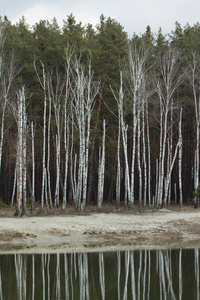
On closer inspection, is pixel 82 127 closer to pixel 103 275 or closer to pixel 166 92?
pixel 166 92

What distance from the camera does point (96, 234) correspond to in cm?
1884

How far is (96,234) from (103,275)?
7.00 meters

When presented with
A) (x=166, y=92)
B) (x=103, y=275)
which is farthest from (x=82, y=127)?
(x=103, y=275)

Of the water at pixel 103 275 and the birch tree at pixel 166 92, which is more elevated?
the birch tree at pixel 166 92

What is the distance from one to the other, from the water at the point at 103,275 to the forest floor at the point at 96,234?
61.1 inches

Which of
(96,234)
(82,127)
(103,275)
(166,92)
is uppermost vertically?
(166,92)

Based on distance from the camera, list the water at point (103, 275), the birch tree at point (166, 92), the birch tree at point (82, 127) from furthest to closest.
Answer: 1. the birch tree at point (166, 92)
2. the birch tree at point (82, 127)
3. the water at point (103, 275)

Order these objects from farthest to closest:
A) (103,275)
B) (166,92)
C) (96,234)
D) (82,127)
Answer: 1. (166,92)
2. (82,127)
3. (96,234)
4. (103,275)

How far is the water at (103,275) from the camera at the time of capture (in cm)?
968

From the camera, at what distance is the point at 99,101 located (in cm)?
3525

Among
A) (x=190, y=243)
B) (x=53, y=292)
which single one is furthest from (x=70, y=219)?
(x=53, y=292)

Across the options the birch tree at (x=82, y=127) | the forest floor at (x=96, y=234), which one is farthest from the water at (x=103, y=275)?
the birch tree at (x=82, y=127)

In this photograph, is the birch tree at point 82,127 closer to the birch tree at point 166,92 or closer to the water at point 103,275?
the birch tree at point 166,92

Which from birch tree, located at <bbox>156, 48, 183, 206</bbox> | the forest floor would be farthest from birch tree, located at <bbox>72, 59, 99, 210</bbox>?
birch tree, located at <bbox>156, 48, 183, 206</bbox>
